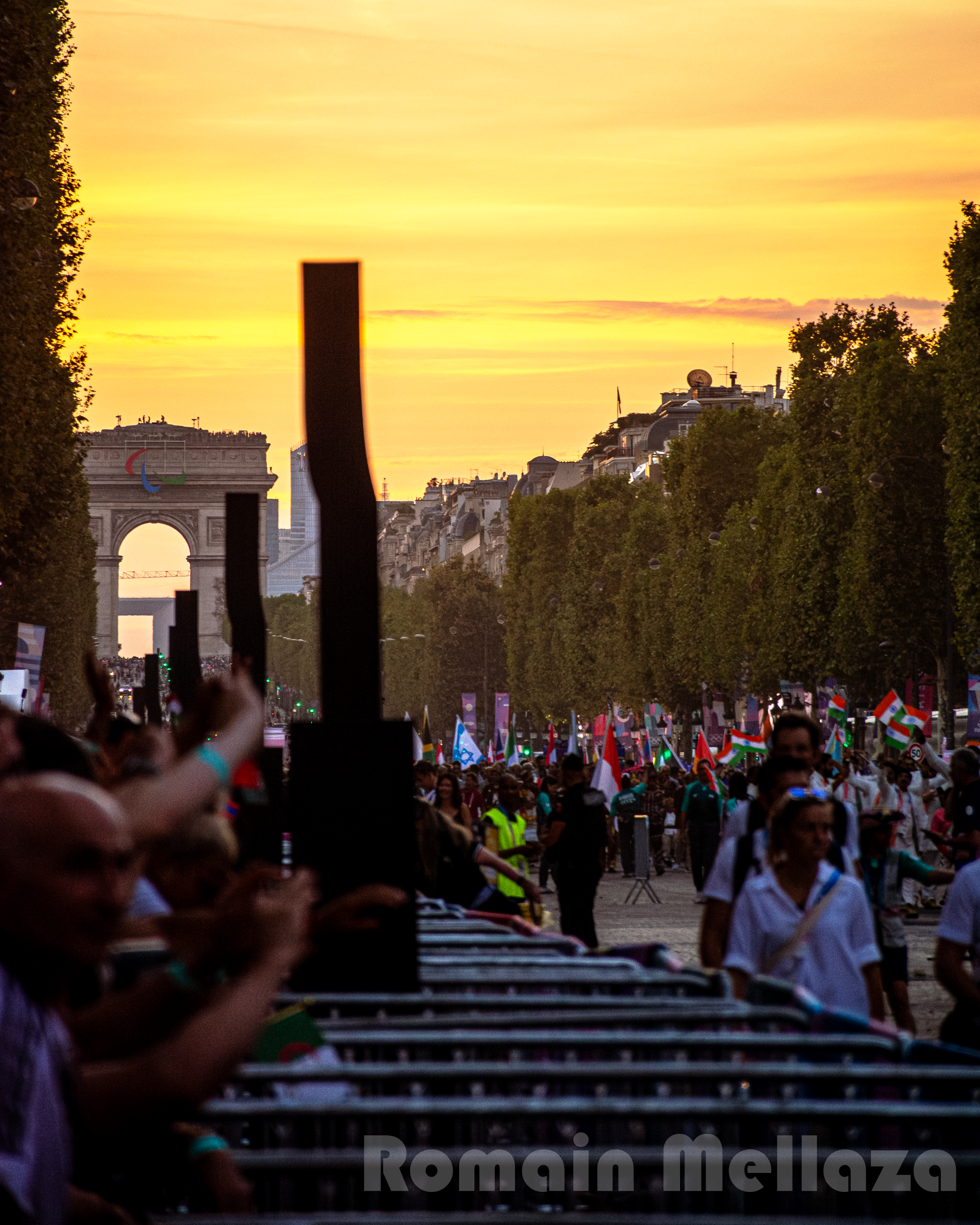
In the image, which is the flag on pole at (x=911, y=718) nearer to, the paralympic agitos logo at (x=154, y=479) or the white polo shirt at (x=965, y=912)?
A: the white polo shirt at (x=965, y=912)

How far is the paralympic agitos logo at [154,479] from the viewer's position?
128 meters

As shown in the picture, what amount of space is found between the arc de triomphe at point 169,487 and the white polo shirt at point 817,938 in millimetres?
121593

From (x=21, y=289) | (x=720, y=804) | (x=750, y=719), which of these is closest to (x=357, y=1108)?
(x=720, y=804)

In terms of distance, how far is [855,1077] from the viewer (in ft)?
12.4

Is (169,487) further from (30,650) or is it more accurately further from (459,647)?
(30,650)

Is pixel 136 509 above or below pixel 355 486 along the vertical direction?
above

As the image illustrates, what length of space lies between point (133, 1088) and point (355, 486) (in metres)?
4.09

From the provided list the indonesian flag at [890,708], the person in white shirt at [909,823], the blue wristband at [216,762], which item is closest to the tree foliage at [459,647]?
the indonesian flag at [890,708]

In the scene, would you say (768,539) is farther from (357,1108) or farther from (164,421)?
(164,421)

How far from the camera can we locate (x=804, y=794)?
5.89m

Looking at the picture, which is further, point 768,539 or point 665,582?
point 665,582

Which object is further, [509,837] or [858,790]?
[858,790]

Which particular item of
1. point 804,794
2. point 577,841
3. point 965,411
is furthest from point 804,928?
point 965,411

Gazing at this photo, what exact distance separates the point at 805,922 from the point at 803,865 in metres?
0.21
